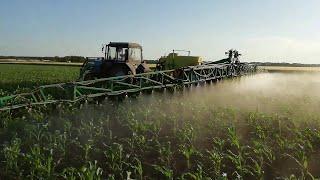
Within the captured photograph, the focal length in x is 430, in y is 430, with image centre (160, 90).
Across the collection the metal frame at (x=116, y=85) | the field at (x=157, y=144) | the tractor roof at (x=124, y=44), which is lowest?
the field at (x=157, y=144)

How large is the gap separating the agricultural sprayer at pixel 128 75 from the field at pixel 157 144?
0.58 meters

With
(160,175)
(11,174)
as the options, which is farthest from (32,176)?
(160,175)

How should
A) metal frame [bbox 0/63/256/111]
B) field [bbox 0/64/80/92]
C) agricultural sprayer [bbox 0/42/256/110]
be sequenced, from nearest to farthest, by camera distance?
metal frame [bbox 0/63/256/111] → agricultural sprayer [bbox 0/42/256/110] → field [bbox 0/64/80/92]

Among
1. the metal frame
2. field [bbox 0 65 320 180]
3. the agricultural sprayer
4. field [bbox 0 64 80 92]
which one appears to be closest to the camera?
field [bbox 0 65 320 180]

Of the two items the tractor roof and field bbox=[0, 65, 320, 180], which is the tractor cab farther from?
field bbox=[0, 65, 320, 180]

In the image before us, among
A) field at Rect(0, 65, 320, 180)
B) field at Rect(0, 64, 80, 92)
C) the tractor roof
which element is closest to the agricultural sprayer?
the tractor roof

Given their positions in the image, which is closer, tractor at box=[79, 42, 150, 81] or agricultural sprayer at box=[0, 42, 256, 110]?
agricultural sprayer at box=[0, 42, 256, 110]

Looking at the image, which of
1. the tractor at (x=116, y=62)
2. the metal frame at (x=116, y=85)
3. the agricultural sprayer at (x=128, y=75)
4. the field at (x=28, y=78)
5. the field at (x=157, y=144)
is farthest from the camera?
the field at (x=28, y=78)

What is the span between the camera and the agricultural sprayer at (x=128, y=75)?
511 inches

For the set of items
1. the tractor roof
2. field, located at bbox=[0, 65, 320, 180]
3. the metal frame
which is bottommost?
field, located at bbox=[0, 65, 320, 180]

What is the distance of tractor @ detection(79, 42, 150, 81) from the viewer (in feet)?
55.7

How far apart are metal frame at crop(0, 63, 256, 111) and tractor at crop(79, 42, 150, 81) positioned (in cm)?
120

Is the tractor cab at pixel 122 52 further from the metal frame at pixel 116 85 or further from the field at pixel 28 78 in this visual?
the field at pixel 28 78

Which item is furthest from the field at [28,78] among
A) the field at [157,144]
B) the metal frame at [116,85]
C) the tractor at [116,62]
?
the field at [157,144]
